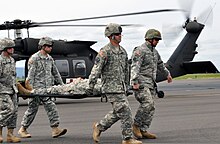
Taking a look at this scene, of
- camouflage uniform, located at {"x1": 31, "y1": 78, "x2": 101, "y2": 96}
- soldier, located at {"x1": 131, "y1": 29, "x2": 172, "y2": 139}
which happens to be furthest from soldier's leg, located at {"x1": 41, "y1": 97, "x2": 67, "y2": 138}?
soldier, located at {"x1": 131, "y1": 29, "x2": 172, "y2": 139}

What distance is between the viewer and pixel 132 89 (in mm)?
9320

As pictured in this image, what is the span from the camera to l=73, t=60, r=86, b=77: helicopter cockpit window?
2261cm

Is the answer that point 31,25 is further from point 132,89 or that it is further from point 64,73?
point 132,89

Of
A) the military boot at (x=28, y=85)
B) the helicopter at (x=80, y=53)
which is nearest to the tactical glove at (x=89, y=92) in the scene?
the military boot at (x=28, y=85)

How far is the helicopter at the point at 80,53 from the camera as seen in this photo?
21.0m

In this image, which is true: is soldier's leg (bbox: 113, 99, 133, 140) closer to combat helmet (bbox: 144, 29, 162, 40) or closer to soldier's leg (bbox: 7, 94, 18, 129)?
combat helmet (bbox: 144, 29, 162, 40)

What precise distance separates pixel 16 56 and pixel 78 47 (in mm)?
3137

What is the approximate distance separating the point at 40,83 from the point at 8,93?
0.77 m

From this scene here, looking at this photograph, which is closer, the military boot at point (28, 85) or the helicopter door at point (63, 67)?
the military boot at point (28, 85)

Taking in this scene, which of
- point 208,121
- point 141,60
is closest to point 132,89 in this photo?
point 141,60

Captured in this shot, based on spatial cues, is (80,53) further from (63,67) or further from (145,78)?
(145,78)

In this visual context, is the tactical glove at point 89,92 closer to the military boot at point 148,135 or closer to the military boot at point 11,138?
the military boot at point 148,135

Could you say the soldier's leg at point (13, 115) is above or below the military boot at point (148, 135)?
above

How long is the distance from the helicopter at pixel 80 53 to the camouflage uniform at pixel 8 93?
899cm
